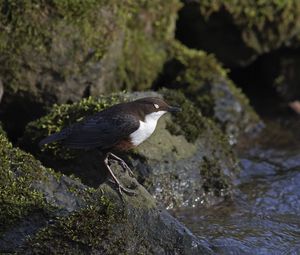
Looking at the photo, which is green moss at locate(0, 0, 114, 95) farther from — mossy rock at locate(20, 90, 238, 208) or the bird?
the bird

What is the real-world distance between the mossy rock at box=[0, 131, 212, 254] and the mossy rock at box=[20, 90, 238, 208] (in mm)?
1010

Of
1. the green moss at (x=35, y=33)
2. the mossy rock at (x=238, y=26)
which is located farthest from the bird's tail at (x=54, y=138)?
Result: the mossy rock at (x=238, y=26)

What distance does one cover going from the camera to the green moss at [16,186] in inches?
164

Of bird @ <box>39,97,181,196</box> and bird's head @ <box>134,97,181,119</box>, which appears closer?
bird @ <box>39,97,181,196</box>

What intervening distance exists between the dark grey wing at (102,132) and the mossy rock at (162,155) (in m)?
0.53

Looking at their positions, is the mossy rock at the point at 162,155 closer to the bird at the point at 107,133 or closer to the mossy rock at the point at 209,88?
the bird at the point at 107,133

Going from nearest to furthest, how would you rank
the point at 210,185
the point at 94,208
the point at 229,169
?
1. the point at 94,208
2. the point at 210,185
3. the point at 229,169

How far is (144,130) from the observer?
199 inches

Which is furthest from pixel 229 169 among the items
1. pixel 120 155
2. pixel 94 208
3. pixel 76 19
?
pixel 94 208

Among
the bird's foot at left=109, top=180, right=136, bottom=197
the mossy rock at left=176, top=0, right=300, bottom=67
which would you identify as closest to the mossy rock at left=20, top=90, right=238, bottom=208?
the bird's foot at left=109, top=180, right=136, bottom=197

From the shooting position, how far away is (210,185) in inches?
242

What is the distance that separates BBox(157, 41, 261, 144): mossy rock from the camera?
24.9ft

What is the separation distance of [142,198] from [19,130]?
2591 millimetres

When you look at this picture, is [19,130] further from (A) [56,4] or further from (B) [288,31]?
(B) [288,31]
